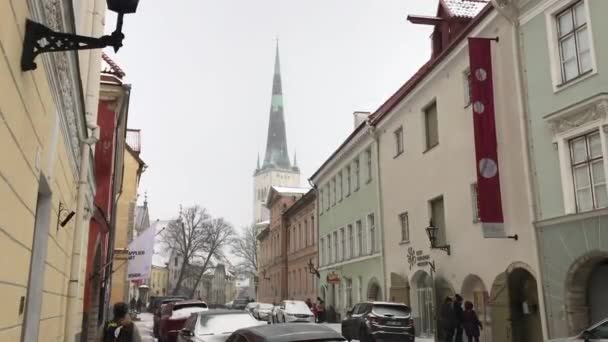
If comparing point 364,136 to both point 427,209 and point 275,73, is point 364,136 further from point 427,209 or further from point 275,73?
point 275,73

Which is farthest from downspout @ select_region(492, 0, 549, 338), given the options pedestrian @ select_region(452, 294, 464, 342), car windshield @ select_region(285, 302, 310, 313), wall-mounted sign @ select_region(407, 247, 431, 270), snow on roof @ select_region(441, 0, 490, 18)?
car windshield @ select_region(285, 302, 310, 313)

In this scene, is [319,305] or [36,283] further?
[319,305]

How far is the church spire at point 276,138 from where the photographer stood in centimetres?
15050

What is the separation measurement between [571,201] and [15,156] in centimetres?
1321

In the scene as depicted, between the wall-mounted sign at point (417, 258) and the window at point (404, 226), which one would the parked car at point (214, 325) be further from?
the window at point (404, 226)

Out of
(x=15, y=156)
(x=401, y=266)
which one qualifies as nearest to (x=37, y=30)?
(x=15, y=156)

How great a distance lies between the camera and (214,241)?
71812mm

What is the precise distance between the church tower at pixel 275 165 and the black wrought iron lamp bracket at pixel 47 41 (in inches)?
5582

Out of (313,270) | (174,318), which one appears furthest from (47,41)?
(313,270)

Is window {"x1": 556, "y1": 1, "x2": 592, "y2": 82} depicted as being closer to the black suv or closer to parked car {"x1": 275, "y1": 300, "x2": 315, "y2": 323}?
the black suv

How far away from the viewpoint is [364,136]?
30.3 meters

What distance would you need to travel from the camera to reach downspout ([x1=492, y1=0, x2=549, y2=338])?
48.9 ft

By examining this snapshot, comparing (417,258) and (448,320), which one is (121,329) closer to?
(448,320)

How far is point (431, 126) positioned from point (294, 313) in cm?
1350
